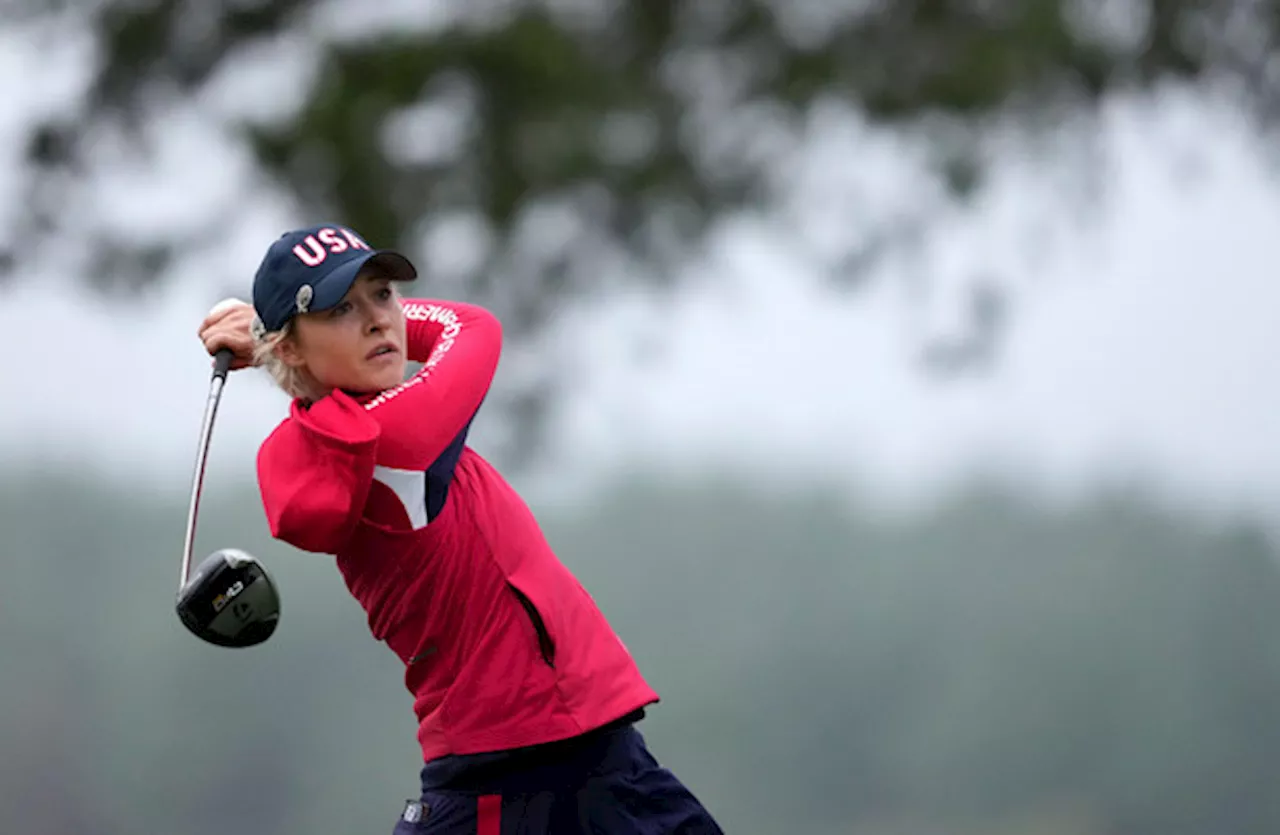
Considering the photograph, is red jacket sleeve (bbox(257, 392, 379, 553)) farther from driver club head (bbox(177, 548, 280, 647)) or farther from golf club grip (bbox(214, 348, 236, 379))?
golf club grip (bbox(214, 348, 236, 379))

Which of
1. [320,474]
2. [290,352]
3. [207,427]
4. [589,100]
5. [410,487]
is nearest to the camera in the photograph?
[320,474]

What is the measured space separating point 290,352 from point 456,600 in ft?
1.45

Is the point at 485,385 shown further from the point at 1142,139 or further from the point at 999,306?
the point at 1142,139

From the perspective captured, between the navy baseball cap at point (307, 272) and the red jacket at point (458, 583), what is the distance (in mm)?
151

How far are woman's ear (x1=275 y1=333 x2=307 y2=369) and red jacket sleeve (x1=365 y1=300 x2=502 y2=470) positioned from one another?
15 cm

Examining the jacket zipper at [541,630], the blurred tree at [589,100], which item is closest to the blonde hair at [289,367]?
the jacket zipper at [541,630]

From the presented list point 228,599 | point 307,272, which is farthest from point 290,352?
point 228,599

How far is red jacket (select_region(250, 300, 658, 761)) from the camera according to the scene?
238cm

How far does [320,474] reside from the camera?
2.27m

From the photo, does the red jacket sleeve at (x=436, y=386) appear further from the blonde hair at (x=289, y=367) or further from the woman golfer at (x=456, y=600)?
the blonde hair at (x=289, y=367)

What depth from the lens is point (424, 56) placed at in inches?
228

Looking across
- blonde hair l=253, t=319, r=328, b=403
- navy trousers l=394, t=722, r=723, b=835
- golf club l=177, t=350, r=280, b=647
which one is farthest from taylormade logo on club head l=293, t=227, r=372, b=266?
navy trousers l=394, t=722, r=723, b=835

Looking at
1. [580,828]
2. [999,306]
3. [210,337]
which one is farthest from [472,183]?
[580,828]

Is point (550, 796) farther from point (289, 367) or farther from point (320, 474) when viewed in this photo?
point (289, 367)
